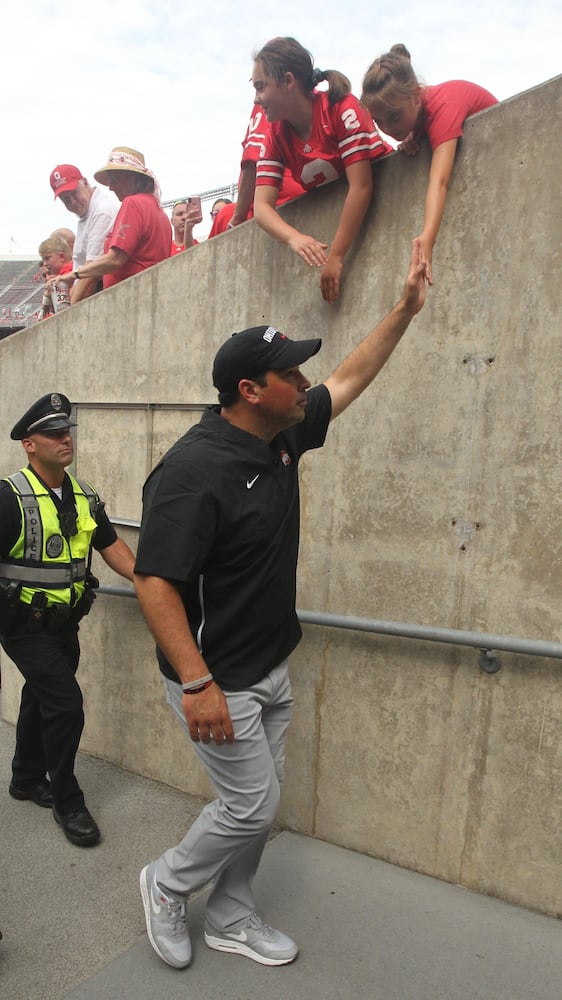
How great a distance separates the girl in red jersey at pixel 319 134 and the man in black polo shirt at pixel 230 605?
23.1 inches

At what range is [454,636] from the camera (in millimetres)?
2771

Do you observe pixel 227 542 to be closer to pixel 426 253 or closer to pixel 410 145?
pixel 426 253

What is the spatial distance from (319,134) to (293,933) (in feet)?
10.0

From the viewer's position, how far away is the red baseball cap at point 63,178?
5129mm

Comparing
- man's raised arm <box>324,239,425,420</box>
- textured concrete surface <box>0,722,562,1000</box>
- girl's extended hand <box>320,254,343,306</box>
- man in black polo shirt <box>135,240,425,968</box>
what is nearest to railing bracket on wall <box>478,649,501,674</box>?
man in black polo shirt <box>135,240,425,968</box>

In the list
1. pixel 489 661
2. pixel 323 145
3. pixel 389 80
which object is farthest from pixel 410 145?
pixel 489 661

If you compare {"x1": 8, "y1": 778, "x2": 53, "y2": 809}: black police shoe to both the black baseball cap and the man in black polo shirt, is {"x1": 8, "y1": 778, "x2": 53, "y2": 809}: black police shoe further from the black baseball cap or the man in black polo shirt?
the black baseball cap

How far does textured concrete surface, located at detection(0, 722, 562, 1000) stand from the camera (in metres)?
2.38

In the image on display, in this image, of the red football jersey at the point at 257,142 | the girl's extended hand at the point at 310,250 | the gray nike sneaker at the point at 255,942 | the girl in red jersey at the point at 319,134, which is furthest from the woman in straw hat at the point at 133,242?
the gray nike sneaker at the point at 255,942

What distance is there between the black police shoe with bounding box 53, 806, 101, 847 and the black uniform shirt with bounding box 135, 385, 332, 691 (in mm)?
1356

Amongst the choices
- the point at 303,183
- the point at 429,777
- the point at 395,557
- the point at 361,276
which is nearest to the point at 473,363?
the point at 361,276

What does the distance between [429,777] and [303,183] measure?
2.52 m

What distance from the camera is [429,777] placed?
9.70ft

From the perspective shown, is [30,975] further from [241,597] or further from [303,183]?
[303,183]
